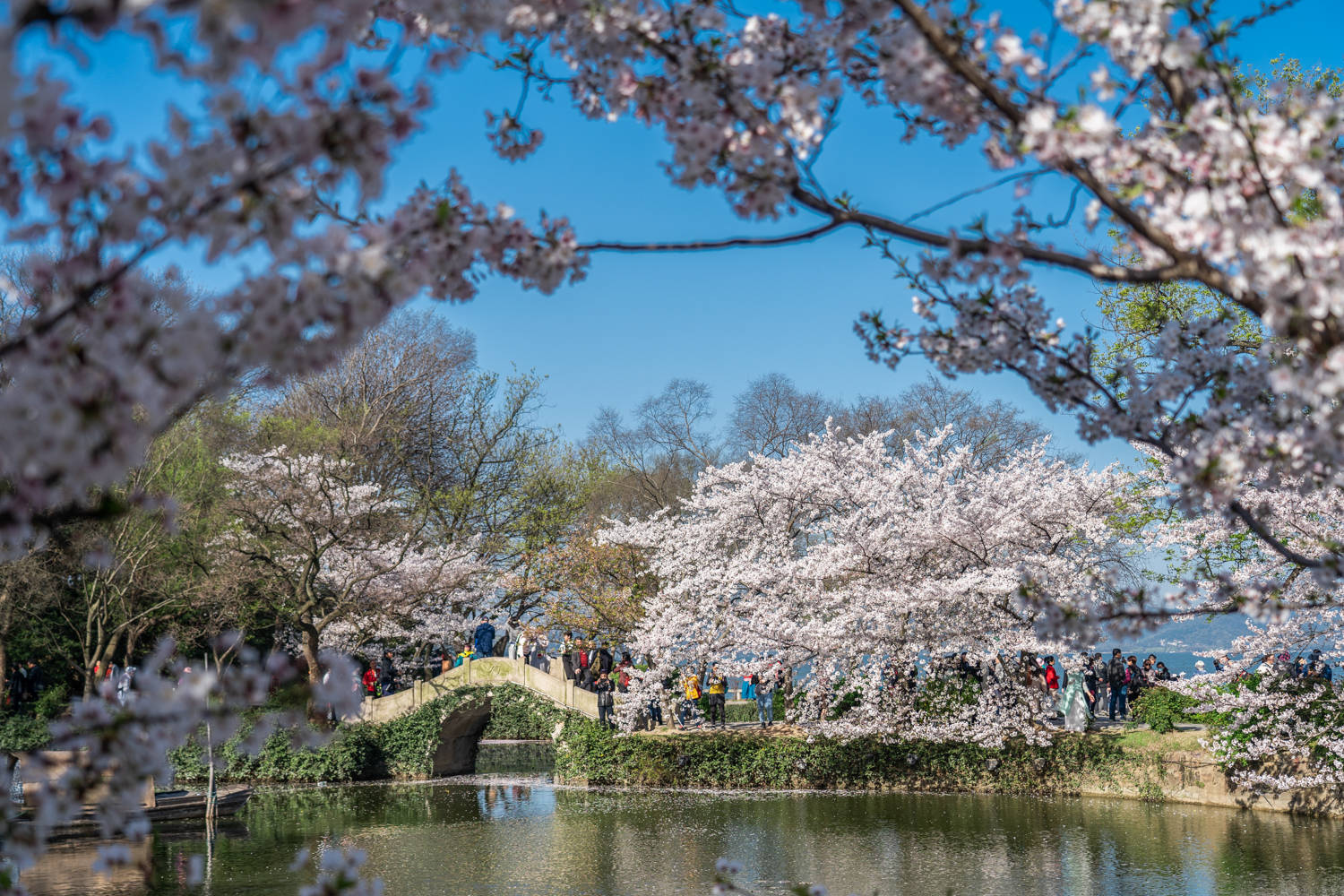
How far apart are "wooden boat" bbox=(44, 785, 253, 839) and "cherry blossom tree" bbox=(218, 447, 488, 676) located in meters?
2.51

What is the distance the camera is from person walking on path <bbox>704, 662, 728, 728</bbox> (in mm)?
21250

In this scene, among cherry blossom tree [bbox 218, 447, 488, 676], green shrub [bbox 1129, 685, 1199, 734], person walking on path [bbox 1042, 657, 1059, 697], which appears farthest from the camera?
cherry blossom tree [bbox 218, 447, 488, 676]

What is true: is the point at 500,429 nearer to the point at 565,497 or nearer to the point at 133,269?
the point at 565,497

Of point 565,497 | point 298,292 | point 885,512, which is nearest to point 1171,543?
point 885,512

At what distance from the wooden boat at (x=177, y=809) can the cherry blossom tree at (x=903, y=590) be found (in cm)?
741

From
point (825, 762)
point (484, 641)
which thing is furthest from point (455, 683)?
point (825, 762)

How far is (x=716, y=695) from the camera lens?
71.9ft

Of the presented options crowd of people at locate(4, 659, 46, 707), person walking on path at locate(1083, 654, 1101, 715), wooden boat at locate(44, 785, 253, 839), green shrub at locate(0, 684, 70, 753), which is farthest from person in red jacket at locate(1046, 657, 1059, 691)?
crowd of people at locate(4, 659, 46, 707)

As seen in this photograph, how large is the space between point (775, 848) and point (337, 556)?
1449cm

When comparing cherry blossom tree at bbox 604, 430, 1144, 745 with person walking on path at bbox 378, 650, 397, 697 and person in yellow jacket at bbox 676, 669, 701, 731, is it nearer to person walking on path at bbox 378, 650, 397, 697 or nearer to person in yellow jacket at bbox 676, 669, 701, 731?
person in yellow jacket at bbox 676, 669, 701, 731

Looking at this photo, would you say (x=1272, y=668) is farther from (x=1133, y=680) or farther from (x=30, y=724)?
(x=30, y=724)

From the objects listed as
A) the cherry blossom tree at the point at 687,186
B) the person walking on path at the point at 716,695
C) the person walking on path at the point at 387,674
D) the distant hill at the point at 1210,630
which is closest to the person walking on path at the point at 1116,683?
the distant hill at the point at 1210,630

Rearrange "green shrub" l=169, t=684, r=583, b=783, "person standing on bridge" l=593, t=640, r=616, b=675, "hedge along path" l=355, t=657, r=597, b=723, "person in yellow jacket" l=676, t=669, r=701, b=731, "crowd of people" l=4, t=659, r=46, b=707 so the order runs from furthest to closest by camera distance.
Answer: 1. "hedge along path" l=355, t=657, r=597, b=723
2. "person standing on bridge" l=593, t=640, r=616, b=675
3. "green shrub" l=169, t=684, r=583, b=783
4. "crowd of people" l=4, t=659, r=46, b=707
5. "person in yellow jacket" l=676, t=669, r=701, b=731

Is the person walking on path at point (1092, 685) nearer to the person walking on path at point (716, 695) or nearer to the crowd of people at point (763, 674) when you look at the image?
the crowd of people at point (763, 674)
